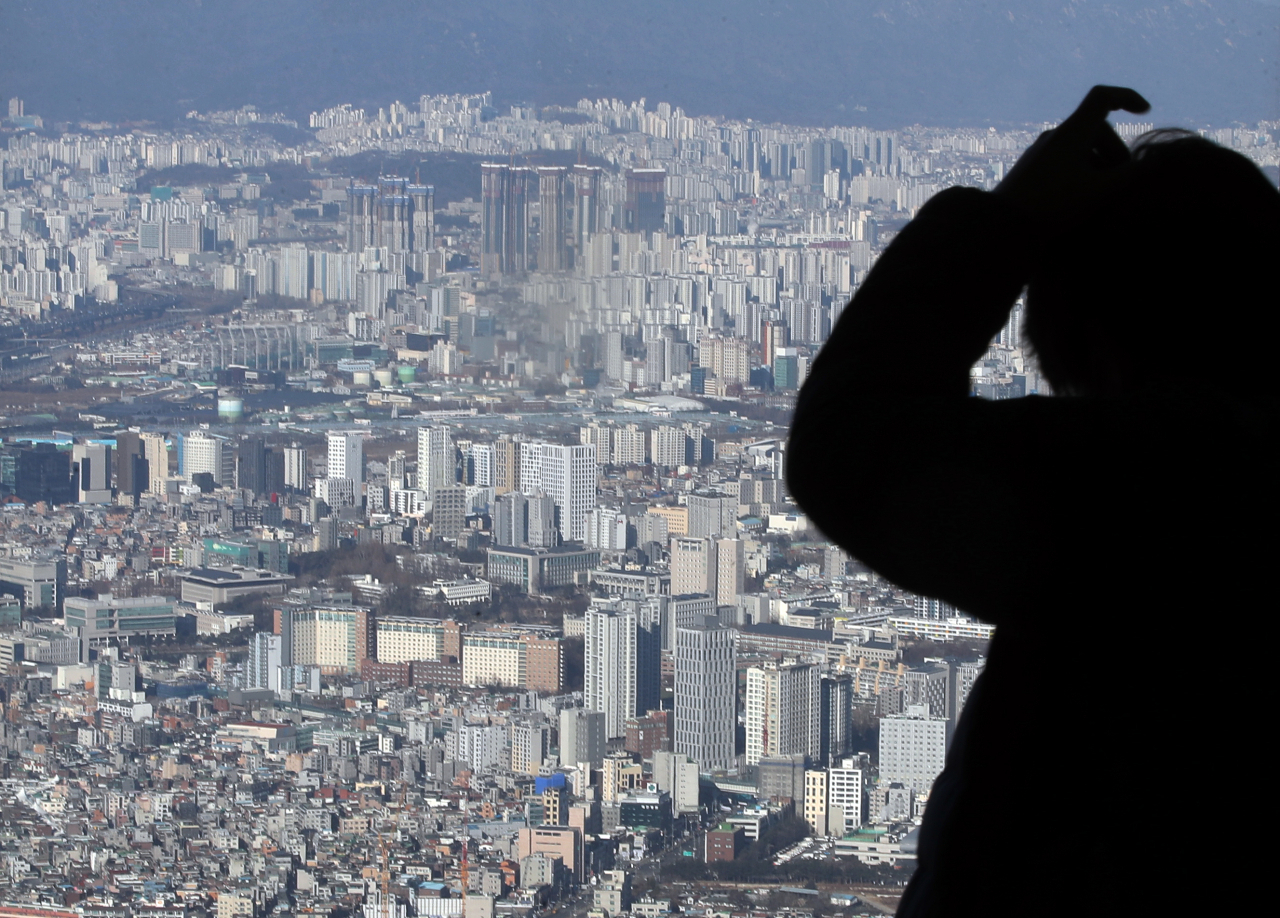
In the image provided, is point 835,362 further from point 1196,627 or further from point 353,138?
point 353,138

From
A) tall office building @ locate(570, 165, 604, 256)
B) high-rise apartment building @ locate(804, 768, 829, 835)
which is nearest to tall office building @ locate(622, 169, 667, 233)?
tall office building @ locate(570, 165, 604, 256)

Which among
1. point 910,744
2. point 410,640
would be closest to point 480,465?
point 410,640

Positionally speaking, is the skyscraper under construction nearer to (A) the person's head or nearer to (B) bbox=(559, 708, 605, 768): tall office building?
(B) bbox=(559, 708, 605, 768): tall office building

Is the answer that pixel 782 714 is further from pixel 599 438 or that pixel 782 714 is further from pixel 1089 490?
pixel 1089 490

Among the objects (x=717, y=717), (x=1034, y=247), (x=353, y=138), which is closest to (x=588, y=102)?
(x=353, y=138)

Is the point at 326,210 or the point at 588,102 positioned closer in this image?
the point at 588,102

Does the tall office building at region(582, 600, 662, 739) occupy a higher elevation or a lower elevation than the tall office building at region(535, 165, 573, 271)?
lower
